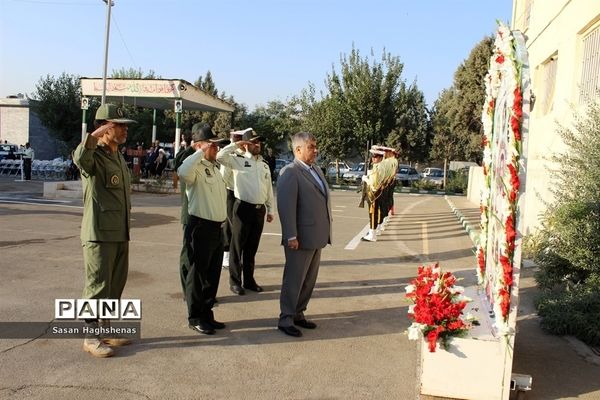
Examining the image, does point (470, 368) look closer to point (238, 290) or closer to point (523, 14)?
point (238, 290)

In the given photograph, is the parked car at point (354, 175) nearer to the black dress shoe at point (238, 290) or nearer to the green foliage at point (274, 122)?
the green foliage at point (274, 122)

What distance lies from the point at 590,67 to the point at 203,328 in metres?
7.48

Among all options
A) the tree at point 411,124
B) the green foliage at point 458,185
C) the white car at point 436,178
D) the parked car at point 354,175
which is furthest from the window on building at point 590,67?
the parked car at point 354,175

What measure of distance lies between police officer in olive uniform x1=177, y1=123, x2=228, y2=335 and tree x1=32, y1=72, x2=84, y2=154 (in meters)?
36.0

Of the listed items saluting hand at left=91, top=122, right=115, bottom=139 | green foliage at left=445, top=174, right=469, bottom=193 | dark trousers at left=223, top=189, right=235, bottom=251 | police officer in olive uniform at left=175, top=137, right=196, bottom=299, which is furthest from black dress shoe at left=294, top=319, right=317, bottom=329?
green foliage at left=445, top=174, right=469, bottom=193

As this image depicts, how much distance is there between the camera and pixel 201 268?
→ 4988 mm

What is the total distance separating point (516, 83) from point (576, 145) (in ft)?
11.2

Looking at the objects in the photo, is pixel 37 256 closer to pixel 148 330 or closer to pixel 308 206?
pixel 148 330

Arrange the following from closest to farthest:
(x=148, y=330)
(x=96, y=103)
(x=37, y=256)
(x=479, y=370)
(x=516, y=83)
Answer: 1. (x=516, y=83)
2. (x=479, y=370)
3. (x=148, y=330)
4. (x=37, y=256)
5. (x=96, y=103)

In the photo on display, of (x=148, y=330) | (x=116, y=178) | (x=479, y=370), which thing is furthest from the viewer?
(x=148, y=330)

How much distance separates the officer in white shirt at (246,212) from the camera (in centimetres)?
639

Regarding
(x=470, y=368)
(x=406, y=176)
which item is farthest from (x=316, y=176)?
(x=406, y=176)

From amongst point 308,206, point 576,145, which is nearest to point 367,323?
point 308,206

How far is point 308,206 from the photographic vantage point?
506 cm
